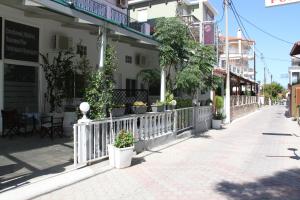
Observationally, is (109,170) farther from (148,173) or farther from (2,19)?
(2,19)

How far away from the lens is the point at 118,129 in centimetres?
1032

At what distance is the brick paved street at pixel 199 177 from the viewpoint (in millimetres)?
7227

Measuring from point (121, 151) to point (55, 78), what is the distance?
18.7ft

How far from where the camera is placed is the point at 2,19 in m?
12.3

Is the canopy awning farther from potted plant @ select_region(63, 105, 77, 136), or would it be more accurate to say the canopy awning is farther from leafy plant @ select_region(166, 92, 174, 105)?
potted plant @ select_region(63, 105, 77, 136)

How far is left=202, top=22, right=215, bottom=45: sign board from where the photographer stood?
24.6 meters

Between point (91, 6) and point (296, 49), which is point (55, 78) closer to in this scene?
point (91, 6)

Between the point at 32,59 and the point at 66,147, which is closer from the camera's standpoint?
the point at 66,147

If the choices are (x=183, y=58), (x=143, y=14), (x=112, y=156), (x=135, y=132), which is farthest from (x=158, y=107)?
(x=143, y=14)

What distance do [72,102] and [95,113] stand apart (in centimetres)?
503

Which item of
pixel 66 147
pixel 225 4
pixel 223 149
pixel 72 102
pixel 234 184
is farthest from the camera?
pixel 225 4

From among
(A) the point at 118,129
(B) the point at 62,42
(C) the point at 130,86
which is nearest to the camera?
(A) the point at 118,129

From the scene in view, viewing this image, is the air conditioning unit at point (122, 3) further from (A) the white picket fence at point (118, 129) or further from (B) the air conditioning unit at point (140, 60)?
(A) the white picket fence at point (118, 129)

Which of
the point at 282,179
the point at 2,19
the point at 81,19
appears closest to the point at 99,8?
the point at 2,19
